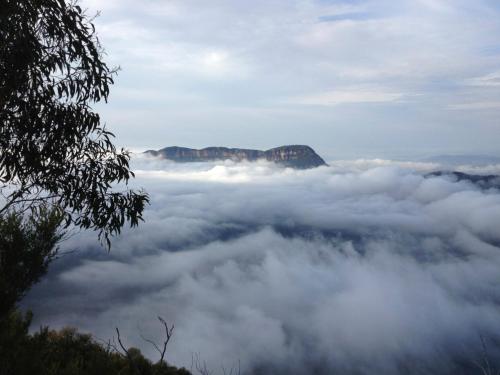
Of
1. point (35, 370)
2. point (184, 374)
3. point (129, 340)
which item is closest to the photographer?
point (35, 370)

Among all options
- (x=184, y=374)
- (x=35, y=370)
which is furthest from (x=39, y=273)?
(x=184, y=374)

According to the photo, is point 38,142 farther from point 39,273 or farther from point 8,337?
point 8,337

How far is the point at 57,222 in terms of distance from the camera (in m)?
9.19

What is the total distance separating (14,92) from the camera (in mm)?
8617

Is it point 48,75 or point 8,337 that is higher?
point 48,75

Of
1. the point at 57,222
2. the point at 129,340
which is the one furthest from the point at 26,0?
the point at 129,340

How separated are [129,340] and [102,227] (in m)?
208

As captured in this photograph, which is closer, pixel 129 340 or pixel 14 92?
pixel 14 92

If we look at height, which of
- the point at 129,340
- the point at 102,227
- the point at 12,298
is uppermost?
the point at 102,227

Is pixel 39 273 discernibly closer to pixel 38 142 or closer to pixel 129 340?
pixel 38 142

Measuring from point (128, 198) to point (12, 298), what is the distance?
11.9 ft

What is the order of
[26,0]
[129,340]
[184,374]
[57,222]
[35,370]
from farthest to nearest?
1. [129,340]
2. [184,374]
3. [57,222]
4. [26,0]
5. [35,370]

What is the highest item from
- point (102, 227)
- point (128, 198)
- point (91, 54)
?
point (91, 54)

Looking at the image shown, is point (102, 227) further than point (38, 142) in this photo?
Yes
